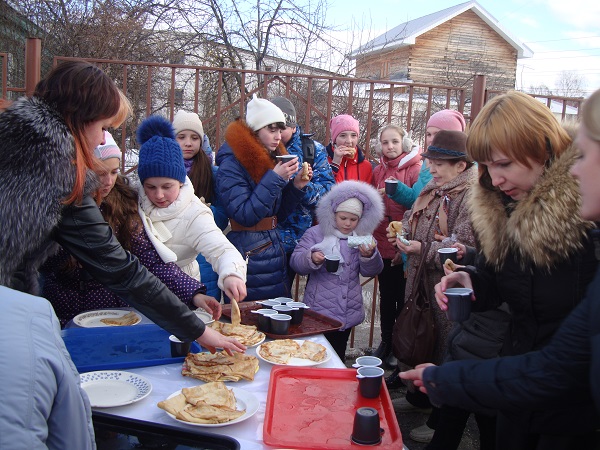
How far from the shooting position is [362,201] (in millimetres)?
3834

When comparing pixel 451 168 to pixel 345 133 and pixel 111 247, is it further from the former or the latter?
pixel 111 247

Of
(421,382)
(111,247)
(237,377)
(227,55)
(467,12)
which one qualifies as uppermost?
(467,12)

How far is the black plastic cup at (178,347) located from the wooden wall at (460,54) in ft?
62.8

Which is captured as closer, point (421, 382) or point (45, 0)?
point (421, 382)

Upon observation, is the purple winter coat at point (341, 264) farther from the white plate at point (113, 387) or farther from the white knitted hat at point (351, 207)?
the white plate at point (113, 387)

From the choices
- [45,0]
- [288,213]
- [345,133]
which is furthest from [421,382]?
[45,0]

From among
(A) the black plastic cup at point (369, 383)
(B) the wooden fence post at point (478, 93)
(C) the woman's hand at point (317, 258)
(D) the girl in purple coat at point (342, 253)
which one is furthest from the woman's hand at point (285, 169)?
(B) the wooden fence post at point (478, 93)

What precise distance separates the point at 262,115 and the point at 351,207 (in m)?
0.96

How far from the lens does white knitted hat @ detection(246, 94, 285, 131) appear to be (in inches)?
153

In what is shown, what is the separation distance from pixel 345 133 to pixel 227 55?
5.98 meters

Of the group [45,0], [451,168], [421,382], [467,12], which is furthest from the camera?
[467,12]

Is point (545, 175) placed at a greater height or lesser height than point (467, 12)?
lesser

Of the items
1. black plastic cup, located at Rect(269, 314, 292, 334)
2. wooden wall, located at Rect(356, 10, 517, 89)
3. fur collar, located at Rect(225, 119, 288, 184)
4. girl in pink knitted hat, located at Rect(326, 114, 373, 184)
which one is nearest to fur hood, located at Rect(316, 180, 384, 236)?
fur collar, located at Rect(225, 119, 288, 184)

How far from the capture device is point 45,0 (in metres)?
8.79
